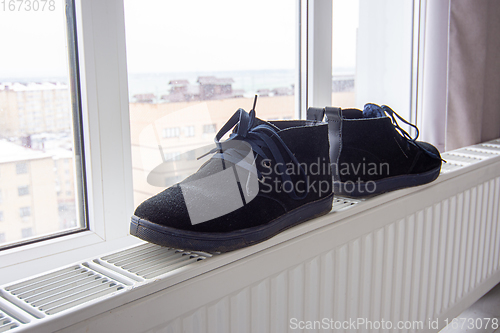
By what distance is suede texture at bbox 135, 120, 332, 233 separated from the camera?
54 centimetres

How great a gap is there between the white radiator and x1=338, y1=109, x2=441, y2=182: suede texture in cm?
6

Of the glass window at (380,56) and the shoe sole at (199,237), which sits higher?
the glass window at (380,56)

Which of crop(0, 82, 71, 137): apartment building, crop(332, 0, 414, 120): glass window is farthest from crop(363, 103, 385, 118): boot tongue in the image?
crop(0, 82, 71, 137): apartment building

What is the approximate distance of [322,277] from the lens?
0.74 meters

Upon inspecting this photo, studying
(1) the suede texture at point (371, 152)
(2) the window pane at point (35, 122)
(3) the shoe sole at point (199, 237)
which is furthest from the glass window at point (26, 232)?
(1) the suede texture at point (371, 152)

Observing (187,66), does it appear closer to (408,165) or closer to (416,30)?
(408,165)

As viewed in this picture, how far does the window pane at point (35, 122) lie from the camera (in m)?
0.67
